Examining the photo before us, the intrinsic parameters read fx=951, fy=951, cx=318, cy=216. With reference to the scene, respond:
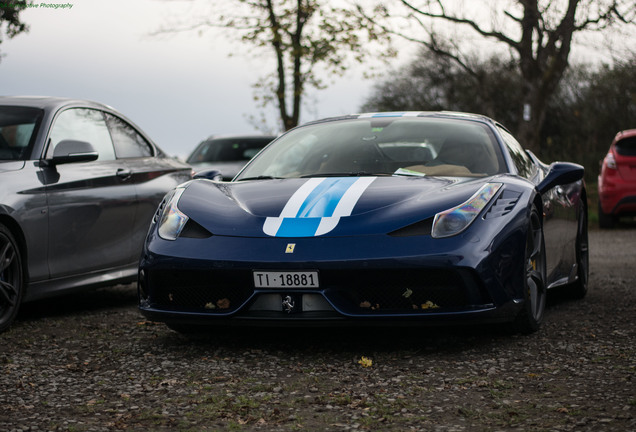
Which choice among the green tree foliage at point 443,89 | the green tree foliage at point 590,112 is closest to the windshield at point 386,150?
the green tree foliage at point 590,112

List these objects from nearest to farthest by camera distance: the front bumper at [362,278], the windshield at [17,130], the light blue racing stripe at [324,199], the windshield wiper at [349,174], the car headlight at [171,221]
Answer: the front bumper at [362,278], the light blue racing stripe at [324,199], the car headlight at [171,221], the windshield wiper at [349,174], the windshield at [17,130]

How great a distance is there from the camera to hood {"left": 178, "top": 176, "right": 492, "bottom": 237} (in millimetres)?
4594

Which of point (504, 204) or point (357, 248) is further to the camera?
point (504, 204)

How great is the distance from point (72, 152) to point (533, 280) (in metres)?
3.03

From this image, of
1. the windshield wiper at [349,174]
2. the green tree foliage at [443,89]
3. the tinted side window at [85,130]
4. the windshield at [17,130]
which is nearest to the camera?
the windshield wiper at [349,174]

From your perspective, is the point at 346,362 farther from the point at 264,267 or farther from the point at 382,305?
the point at 264,267

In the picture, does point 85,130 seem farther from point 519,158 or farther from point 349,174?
point 519,158

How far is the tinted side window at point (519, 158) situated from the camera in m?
5.76

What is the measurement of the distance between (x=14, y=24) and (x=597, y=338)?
433 inches

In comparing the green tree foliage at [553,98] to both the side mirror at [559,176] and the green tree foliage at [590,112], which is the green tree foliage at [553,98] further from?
the side mirror at [559,176]

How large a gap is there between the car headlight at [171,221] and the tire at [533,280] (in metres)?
1.78

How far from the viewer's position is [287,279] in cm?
450

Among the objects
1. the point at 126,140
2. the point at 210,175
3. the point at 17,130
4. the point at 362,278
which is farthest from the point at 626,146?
the point at 362,278

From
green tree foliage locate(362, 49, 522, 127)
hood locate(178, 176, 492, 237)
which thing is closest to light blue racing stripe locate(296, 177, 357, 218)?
hood locate(178, 176, 492, 237)
